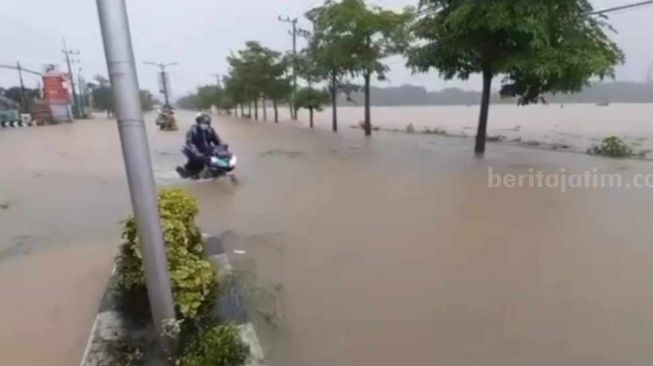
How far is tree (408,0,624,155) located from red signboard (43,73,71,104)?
33063mm

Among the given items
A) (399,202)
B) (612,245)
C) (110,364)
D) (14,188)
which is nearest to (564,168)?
(399,202)

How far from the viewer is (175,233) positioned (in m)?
3.21

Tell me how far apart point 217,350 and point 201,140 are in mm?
6845

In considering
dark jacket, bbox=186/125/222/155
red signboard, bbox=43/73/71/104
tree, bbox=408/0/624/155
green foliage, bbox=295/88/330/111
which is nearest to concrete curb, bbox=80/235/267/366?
dark jacket, bbox=186/125/222/155

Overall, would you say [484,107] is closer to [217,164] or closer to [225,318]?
[217,164]

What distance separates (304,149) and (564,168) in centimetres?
740

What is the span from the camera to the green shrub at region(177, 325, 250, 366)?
2.30m

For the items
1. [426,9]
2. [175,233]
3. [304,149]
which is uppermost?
[426,9]

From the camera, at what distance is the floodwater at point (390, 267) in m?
2.93

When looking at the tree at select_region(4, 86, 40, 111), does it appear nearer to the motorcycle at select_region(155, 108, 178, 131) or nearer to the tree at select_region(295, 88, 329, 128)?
the motorcycle at select_region(155, 108, 178, 131)

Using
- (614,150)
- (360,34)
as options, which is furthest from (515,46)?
(360,34)

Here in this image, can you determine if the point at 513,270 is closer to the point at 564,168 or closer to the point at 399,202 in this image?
the point at 399,202

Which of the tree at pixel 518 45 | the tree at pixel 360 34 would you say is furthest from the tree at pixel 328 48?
the tree at pixel 518 45

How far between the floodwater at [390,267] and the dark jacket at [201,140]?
24.7 inches
